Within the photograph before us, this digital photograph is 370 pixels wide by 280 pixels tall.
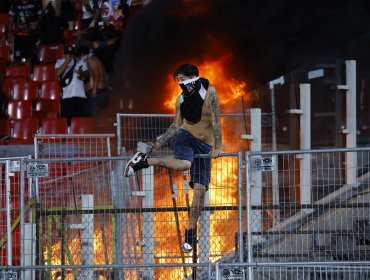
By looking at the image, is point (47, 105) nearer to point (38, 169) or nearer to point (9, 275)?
point (38, 169)

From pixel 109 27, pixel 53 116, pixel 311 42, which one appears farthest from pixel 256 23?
pixel 53 116

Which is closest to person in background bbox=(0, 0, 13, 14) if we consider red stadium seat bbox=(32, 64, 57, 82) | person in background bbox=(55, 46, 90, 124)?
red stadium seat bbox=(32, 64, 57, 82)

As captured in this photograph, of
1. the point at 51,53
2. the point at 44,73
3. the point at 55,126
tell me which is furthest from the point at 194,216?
the point at 51,53

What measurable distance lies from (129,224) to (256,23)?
21.1 feet

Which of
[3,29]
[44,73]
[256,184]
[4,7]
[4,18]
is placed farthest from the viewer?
[4,7]

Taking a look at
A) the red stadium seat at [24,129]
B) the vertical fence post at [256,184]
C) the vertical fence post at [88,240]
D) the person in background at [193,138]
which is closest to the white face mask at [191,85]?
the person in background at [193,138]

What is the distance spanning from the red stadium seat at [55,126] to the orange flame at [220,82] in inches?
73.1

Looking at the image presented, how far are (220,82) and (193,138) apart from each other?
5.95m

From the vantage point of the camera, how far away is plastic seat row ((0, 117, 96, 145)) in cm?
1520

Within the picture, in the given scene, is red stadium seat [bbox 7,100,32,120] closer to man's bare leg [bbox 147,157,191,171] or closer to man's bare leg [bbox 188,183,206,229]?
man's bare leg [bbox 147,157,191,171]

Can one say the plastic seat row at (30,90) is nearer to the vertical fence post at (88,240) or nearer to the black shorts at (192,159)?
the vertical fence post at (88,240)

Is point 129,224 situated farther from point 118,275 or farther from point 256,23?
point 256,23

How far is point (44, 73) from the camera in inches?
654

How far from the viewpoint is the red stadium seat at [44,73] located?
54.2 feet
